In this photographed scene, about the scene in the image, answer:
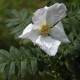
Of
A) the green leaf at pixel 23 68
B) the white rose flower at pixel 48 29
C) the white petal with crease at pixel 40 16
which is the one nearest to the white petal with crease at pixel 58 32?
the white rose flower at pixel 48 29

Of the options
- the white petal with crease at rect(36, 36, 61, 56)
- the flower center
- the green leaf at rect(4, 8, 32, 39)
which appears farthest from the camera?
the green leaf at rect(4, 8, 32, 39)

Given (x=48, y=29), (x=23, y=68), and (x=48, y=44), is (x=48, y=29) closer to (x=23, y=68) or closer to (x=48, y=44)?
(x=48, y=44)

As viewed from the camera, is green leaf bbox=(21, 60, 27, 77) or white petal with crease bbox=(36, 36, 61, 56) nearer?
white petal with crease bbox=(36, 36, 61, 56)

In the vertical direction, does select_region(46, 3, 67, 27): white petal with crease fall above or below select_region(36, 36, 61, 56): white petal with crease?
above

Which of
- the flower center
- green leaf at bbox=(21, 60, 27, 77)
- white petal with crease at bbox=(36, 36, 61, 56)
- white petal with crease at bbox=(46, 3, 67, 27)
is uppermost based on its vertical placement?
white petal with crease at bbox=(46, 3, 67, 27)

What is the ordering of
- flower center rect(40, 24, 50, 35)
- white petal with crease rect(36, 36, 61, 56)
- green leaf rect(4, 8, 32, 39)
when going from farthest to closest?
green leaf rect(4, 8, 32, 39) → flower center rect(40, 24, 50, 35) → white petal with crease rect(36, 36, 61, 56)

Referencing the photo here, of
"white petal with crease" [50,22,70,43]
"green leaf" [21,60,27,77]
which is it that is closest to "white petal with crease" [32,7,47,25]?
"white petal with crease" [50,22,70,43]

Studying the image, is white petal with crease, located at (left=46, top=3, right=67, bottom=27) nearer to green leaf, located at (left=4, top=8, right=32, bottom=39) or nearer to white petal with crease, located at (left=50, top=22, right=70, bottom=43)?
white petal with crease, located at (left=50, top=22, right=70, bottom=43)

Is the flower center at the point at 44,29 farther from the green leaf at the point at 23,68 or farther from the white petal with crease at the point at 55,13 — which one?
the green leaf at the point at 23,68

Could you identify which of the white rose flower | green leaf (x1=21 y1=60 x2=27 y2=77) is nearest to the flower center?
the white rose flower
